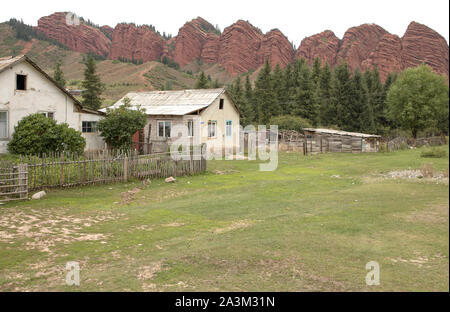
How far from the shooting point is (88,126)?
84.8ft

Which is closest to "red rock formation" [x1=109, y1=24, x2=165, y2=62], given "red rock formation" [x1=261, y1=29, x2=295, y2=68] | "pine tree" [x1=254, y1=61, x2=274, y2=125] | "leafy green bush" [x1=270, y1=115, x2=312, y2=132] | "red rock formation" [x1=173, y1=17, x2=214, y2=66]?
"red rock formation" [x1=173, y1=17, x2=214, y2=66]

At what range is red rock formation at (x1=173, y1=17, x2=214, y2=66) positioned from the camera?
587ft

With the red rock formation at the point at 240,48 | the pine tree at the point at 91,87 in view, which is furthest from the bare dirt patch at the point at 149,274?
the red rock formation at the point at 240,48

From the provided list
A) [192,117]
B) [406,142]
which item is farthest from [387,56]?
[192,117]

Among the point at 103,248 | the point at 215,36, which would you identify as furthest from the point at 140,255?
the point at 215,36

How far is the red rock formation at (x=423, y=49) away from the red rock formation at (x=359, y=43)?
1612 cm

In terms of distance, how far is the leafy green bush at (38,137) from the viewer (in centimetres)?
1988

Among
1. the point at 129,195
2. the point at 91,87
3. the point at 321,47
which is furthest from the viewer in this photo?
the point at 321,47

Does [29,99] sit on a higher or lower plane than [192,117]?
higher

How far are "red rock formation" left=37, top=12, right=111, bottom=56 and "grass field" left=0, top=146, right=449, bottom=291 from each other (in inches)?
7066

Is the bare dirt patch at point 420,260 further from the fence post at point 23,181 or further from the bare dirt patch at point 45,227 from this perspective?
the fence post at point 23,181

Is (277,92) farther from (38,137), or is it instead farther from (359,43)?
(359,43)

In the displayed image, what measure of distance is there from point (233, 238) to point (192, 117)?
813 inches

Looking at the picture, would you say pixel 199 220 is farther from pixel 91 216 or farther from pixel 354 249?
pixel 354 249
